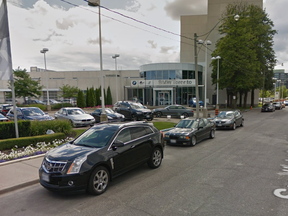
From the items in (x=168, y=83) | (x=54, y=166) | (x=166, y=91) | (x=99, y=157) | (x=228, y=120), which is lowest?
(x=228, y=120)

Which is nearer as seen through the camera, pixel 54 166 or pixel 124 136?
pixel 54 166

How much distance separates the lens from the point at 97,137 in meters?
6.29

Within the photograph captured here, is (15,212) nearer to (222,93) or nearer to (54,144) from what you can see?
(54,144)

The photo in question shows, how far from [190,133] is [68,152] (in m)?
7.14

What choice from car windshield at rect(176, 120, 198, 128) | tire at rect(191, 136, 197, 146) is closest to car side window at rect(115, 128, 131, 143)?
tire at rect(191, 136, 197, 146)

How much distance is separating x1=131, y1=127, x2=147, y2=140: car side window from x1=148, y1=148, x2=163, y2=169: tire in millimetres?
772

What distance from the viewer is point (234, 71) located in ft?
121

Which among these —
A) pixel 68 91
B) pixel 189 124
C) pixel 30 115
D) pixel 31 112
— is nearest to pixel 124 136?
pixel 189 124

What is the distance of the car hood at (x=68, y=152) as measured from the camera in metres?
5.24

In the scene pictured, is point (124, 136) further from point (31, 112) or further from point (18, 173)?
point (31, 112)

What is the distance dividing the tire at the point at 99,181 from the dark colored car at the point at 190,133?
236 inches

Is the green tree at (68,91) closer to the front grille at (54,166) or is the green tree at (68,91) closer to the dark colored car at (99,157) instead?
the dark colored car at (99,157)

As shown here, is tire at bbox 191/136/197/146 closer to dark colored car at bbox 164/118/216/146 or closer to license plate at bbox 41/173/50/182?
dark colored car at bbox 164/118/216/146

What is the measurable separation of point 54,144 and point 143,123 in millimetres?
5286
